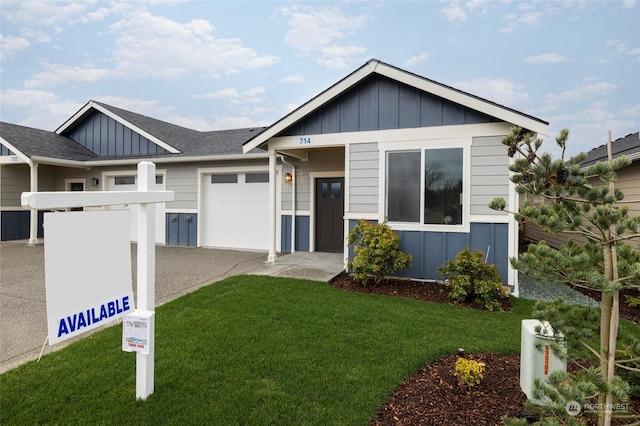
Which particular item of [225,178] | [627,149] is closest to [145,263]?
[225,178]

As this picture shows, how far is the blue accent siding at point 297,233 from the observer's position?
9172 millimetres

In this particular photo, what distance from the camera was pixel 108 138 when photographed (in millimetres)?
12008

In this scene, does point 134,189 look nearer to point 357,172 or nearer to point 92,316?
point 357,172

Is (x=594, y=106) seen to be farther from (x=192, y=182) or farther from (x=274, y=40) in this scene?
(x=192, y=182)

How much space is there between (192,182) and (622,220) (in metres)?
10.4

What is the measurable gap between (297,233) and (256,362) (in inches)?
243

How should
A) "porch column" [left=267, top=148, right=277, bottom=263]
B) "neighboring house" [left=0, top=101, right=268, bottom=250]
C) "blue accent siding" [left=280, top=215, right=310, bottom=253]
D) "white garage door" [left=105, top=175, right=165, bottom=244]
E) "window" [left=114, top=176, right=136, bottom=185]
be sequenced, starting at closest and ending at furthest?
1. "porch column" [left=267, top=148, right=277, bottom=263]
2. "blue accent siding" [left=280, top=215, right=310, bottom=253]
3. "neighboring house" [left=0, top=101, right=268, bottom=250]
4. "white garage door" [left=105, top=175, right=165, bottom=244]
5. "window" [left=114, top=176, right=136, bottom=185]

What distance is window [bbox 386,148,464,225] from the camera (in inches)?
242

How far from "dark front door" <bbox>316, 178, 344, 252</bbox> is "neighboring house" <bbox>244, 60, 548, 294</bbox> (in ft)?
6.45

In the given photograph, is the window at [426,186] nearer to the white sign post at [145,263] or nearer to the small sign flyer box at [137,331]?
the white sign post at [145,263]

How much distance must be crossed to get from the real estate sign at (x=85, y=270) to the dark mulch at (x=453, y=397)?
6.57 feet

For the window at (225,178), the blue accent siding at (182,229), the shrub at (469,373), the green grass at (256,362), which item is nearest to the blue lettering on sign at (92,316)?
the green grass at (256,362)

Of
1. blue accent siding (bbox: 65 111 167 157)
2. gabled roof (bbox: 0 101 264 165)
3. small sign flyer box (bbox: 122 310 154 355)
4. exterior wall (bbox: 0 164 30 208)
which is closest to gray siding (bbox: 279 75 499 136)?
gabled roof (bbox: 0 101 264 165)

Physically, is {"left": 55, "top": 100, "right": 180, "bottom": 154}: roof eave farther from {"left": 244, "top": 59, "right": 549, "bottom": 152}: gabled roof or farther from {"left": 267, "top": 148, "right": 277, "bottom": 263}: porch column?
{"left": 244, "top": 59, "right": 549, "bottom": 152}: gabled roof
